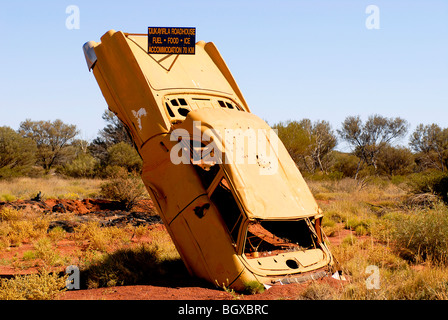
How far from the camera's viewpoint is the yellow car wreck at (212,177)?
5.78m

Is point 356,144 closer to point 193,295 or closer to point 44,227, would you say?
point 44,227

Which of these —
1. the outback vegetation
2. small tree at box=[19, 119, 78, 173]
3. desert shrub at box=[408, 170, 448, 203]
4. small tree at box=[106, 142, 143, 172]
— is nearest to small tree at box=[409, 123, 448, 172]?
the outback vegetation

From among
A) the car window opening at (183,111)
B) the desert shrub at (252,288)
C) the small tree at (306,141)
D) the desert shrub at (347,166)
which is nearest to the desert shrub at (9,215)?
the car window opening at (183,111)

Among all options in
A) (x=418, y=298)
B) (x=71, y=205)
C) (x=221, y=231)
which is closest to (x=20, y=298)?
(x=221, y=231)

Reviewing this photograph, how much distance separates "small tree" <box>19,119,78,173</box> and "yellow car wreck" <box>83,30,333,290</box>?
34.3 meters

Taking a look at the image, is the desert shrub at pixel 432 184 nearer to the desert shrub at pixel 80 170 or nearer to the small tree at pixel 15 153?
the desert shrub at pixel 80 170

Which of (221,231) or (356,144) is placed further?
(356,144)

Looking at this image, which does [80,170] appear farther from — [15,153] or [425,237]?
[425,237]

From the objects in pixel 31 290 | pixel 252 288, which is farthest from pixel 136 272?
pixel 252 288

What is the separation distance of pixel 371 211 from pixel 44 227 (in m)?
11.5

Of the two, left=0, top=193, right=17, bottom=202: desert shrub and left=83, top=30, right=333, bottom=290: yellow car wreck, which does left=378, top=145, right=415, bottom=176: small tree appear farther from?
left=83, top=30, right=333, bottom=290: yellow car wreck

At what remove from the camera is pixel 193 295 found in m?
5.48

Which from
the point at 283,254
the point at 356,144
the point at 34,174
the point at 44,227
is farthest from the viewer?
the point at 356,144

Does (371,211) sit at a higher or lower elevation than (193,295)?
lower
